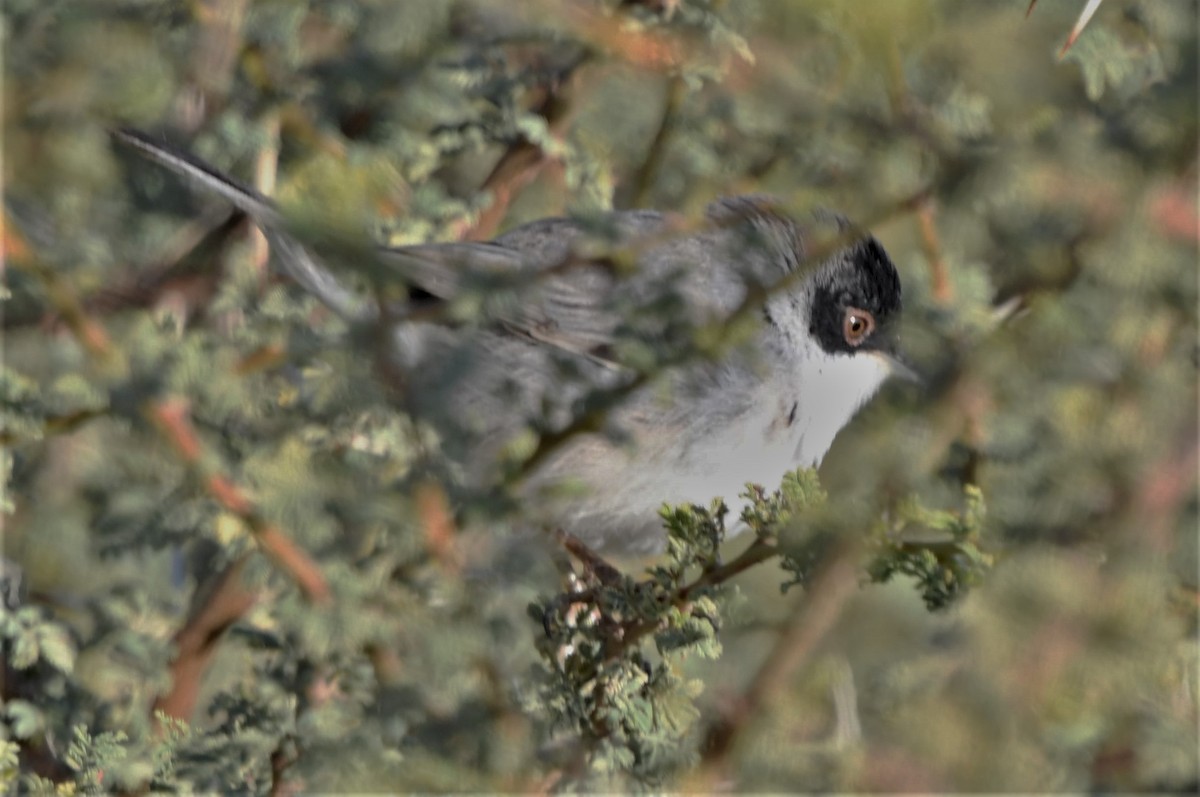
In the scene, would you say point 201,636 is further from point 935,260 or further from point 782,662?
point 935,260

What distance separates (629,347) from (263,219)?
70 centimetres

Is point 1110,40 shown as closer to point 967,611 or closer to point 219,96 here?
point 967,611

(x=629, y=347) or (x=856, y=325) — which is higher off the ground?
(x=629, y=347)

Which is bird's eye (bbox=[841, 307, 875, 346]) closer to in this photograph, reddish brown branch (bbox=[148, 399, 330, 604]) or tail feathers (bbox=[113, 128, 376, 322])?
tail feathers (bbox=[113, 128, 376, 322])

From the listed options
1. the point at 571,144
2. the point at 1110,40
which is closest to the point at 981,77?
the point at 1110,40

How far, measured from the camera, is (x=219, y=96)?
8.96 ft

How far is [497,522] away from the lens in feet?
5.52

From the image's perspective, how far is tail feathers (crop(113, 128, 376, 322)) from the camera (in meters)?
2.17

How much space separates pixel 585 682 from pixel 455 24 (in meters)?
1.60

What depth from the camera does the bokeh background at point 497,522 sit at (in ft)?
6.28

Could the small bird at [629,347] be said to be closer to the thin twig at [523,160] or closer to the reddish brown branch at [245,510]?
the thin twig at [523,160]

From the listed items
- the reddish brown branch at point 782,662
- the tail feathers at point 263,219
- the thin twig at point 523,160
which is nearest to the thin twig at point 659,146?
the thin twig at point 523,160

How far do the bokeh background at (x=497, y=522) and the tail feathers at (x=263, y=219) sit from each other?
2.3 inches

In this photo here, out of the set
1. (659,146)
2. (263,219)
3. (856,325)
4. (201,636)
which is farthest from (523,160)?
(201,636)
